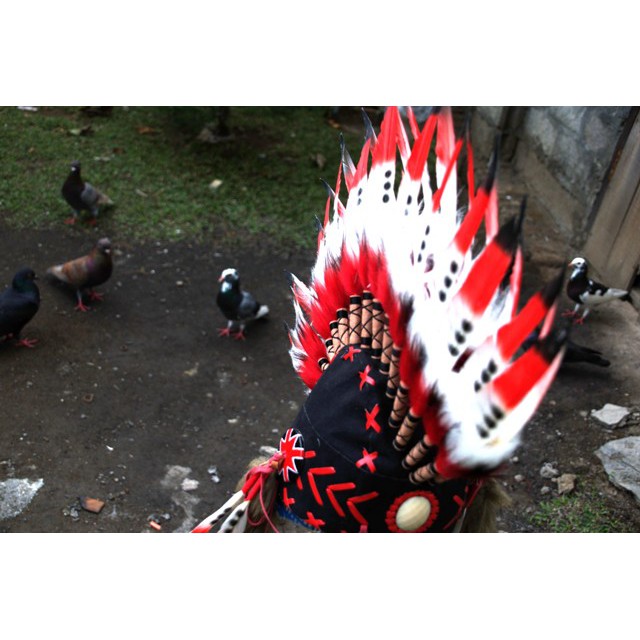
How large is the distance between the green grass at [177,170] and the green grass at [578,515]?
11.7 feet

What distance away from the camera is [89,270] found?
19.1 ft

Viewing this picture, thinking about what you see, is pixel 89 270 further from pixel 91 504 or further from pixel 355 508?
pixel 355 508

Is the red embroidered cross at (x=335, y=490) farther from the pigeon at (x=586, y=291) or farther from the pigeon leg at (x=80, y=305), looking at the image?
the pigeon leg at (x=80, y=305)

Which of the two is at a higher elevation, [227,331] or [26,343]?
[227,331]

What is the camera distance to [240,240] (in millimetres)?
6965

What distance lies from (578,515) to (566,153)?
418 cm

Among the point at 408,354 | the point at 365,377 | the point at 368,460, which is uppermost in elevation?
the point at 408,354

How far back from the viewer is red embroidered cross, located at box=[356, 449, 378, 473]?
6.28ft

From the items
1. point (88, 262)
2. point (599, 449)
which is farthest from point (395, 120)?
point (88, 262)

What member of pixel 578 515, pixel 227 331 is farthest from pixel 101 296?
pixel 578 515

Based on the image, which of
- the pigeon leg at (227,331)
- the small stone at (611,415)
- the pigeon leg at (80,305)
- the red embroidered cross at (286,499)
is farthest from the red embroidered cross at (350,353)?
the pigeon leg at (80,305)

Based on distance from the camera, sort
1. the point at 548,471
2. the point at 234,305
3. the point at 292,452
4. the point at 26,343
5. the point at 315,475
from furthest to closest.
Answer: the point at 234,305 < the point at 26,343 < the point at 548,471 < the point at 292,452 < the point at 315,475

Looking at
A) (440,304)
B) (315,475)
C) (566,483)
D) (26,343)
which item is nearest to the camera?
(440,304)

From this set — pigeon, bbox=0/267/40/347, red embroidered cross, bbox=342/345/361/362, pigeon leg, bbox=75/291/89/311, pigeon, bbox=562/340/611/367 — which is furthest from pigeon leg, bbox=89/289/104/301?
red embroidered cross, bbox=342/345/361/362
